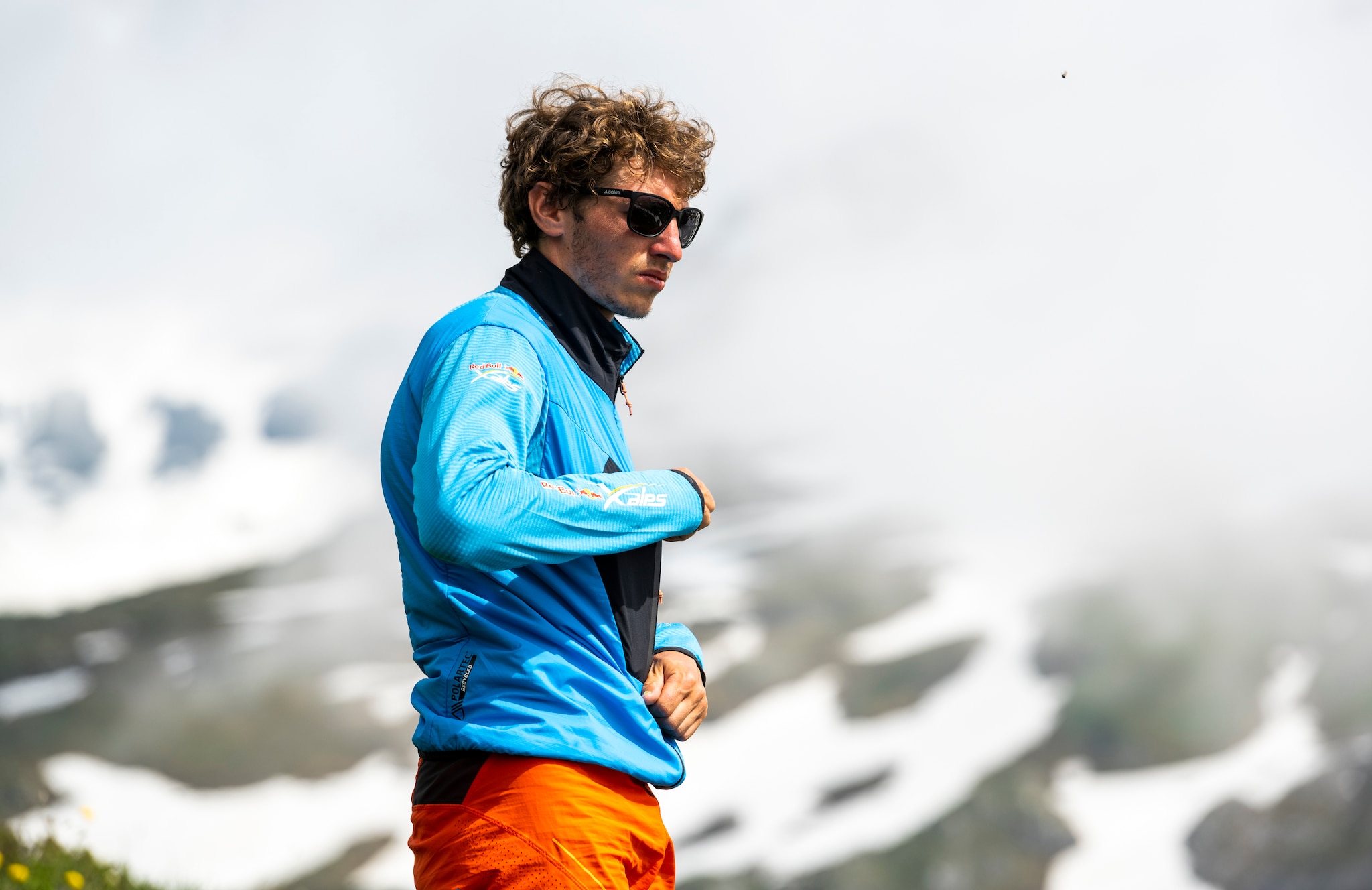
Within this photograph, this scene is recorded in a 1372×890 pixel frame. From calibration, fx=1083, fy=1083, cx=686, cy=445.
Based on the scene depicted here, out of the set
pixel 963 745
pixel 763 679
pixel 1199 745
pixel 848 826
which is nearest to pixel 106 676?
pixel 763 679

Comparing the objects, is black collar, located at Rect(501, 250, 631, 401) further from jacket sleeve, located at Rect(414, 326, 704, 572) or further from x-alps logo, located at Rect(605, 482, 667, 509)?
x-alps logo, located at Rect(605, 482, 667, 509)

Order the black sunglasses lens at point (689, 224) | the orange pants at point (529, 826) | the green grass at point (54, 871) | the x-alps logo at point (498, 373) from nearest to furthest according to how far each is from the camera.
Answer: the orange pants at point (529, 826) < the x-alps logo at point (498, 373) < the black sunglasses lens at point (689, 224) < the green grass at point (54, 871)

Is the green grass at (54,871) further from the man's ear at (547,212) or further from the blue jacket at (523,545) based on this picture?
the man's ear at (547,212)

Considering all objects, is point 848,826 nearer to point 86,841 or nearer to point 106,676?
point 106,676

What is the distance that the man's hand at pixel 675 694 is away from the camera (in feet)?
11.1

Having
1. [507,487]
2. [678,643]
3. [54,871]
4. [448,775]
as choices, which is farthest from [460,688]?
[54,871]

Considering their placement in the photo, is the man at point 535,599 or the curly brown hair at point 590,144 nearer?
the man at point 535,599

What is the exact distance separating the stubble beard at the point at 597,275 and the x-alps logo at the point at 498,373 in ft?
2.22

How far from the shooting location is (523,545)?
113 inches

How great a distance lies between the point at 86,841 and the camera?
8.55 metres

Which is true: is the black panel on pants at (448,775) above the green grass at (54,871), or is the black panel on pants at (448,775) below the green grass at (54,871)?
below

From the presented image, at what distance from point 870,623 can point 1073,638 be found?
33592 mm

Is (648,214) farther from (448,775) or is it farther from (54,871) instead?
(54,871)

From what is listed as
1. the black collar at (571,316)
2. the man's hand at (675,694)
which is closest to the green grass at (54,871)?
the man's hand at (675,694)
